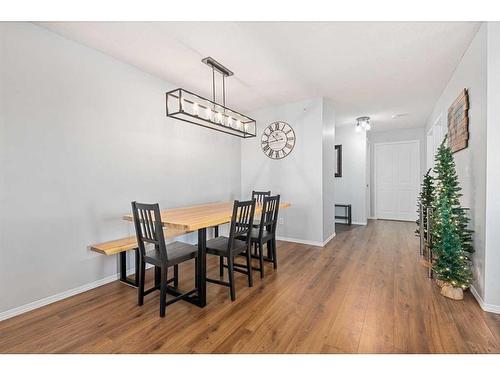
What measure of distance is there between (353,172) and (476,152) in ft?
12.5

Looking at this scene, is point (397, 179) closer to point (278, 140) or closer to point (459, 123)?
point (278, 140)

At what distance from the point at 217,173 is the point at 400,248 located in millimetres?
3247

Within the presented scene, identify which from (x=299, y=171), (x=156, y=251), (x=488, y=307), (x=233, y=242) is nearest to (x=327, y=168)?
(x=299, y=171)

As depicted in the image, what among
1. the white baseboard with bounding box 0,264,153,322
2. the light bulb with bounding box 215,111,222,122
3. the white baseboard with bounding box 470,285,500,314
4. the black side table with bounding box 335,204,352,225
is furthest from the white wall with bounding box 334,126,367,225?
the white baseboard with bounding box 0,264,153,322

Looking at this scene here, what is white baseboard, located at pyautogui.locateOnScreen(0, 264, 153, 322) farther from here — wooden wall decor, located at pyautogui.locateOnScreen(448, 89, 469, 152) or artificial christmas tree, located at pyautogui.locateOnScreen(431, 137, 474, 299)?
wooden wall decor, located at pyautogui.locateOnScreen(448, 89, 469, 152)

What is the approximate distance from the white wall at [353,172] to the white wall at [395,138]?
3.36ft

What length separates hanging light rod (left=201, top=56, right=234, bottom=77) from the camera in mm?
2660

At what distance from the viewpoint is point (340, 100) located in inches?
162

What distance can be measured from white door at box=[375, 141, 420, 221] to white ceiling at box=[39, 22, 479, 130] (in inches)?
109

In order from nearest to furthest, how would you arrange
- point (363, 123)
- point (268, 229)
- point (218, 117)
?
point (218, 117)
point (268, 229)
point (363, 123)

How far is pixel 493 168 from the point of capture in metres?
1.93

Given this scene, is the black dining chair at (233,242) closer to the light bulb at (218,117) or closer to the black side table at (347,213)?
the light bulb at (218,117)

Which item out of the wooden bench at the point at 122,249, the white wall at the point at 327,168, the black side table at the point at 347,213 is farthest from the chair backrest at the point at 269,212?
the black side table at the point at 347,213

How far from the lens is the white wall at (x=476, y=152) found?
2.03 meters
